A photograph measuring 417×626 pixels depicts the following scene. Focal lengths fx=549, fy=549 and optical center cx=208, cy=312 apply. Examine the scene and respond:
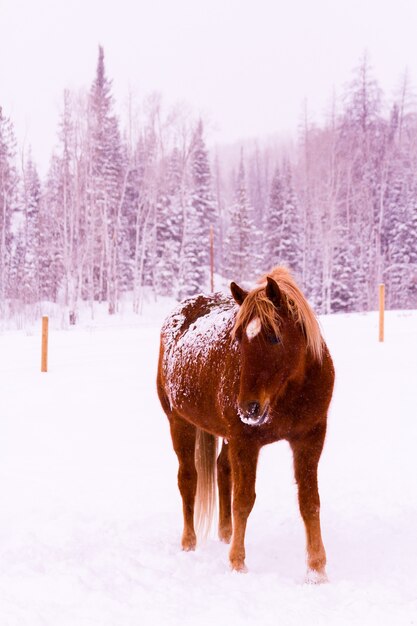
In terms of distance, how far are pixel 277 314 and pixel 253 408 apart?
0.55 m

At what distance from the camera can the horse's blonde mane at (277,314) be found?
303 centimetres

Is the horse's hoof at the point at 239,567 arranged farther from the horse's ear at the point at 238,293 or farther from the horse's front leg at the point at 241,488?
the horse's ear at the point at 238,293

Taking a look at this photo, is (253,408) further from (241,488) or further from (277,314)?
(241,488)

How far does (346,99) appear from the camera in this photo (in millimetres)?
34344

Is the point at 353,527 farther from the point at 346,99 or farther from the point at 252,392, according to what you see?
the point at 346,99

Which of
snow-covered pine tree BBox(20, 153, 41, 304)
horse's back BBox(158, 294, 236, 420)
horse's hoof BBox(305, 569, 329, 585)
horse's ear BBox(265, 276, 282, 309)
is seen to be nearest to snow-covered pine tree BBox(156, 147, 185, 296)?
snow-covered pine tree BBox(20, 153, 41, 304)

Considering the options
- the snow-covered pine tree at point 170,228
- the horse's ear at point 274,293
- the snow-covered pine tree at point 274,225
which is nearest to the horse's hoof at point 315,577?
the horse's ear at point 274,293

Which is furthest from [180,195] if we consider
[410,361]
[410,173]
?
[410,361]

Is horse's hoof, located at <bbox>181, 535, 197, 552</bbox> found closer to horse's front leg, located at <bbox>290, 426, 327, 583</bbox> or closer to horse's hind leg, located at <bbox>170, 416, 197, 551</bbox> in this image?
horse's hind leg, located at <bbox>170, 416, 197, 551</bbox>

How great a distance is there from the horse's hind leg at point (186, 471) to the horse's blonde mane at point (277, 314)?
140cm

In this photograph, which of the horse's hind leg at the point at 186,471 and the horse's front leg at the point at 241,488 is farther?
the horse's hind leg at the point at 186,471

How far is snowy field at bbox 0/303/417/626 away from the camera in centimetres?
282

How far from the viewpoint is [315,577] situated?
327 cm

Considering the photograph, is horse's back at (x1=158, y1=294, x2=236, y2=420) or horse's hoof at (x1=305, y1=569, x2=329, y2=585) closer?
horse's hoof at (x1=305, y1=569, x2=329, y2=585)
